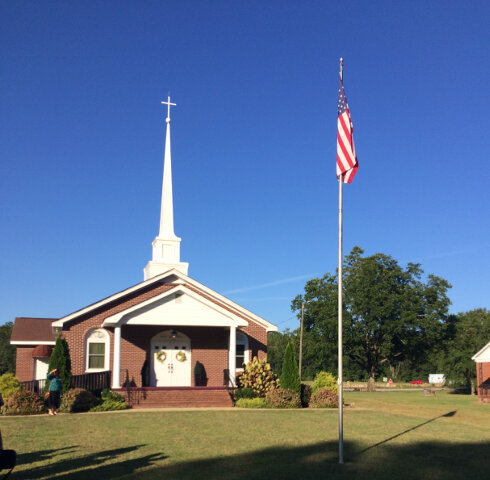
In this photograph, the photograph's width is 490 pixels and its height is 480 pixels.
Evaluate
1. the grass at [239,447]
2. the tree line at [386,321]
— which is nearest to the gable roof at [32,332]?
the grass at [239,447]

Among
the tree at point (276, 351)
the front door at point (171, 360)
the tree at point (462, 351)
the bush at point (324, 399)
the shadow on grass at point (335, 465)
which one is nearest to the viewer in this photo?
the shadow on grass at point (335, 465)

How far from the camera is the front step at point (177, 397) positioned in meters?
25.9

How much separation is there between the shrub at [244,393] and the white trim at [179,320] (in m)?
3.33

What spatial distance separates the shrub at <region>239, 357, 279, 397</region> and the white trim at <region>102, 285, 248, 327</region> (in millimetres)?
2247

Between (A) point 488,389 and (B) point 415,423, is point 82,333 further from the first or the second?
(A) point 488,389

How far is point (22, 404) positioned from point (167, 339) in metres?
9.36

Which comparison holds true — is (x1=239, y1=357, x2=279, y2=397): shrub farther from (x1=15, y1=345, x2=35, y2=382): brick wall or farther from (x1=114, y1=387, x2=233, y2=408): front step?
(x1=15, y1=345, x2=35, y2=382): brick wall

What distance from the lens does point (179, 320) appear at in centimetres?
2856

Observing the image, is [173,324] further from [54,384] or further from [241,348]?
[54,384]

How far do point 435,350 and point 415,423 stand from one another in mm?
37476

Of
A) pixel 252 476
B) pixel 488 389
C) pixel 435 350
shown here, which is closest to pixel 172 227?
pixel 488 389

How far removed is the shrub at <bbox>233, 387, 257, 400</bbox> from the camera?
27297mm

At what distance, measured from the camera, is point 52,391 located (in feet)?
72.0

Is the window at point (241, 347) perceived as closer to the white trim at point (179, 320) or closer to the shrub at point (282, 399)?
the white trim at point (179, 320)
